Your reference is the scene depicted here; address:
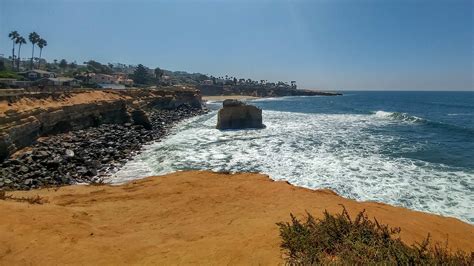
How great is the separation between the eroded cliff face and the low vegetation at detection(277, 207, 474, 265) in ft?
66.9

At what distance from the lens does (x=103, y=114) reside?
3881 cm

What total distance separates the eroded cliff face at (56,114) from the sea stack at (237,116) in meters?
9.84

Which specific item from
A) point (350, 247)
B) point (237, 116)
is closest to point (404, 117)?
point (237, 116)

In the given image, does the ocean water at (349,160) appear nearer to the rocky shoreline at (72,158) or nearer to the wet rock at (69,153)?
the rocky shoreline at (72,158)

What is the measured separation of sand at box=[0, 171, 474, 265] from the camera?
7.59 metres

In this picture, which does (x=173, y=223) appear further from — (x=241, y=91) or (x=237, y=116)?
(x=241, y=91)

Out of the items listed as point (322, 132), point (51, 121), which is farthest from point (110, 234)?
point (322, 132)

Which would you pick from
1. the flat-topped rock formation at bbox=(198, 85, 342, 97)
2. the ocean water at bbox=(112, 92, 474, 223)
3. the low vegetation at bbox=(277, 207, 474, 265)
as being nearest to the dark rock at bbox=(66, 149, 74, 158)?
the ocean water at bbox=(112, 92, 474, 223)

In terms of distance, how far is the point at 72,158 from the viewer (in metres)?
22.8

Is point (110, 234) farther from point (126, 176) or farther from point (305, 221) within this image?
point (126, 176)

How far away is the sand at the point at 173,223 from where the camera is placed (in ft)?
24.9

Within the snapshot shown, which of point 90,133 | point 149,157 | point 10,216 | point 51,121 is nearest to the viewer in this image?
point 10,216

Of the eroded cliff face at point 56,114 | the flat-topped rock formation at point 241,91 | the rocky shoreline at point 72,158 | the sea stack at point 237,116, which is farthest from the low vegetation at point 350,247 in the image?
the flat-topped rock formation at point 241,91

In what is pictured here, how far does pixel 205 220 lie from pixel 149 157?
16003mm
